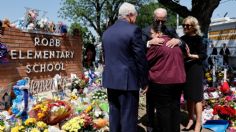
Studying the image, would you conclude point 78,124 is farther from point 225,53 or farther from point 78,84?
point 225,53

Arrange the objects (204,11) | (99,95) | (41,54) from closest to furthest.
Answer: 1. (99,95)
2. (41,54)
3. (204,11)

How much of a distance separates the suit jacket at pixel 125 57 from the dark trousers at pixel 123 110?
0.39ft

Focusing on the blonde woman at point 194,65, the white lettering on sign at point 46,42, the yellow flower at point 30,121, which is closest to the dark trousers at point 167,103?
the blonde woman at point 194,65

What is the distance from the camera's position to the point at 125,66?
477 centimetres

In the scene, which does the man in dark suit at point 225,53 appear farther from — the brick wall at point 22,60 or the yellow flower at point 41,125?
the yellow flower at point 41,125

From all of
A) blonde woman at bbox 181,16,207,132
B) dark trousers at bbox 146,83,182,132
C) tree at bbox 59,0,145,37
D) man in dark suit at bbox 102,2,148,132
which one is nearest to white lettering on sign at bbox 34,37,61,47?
blonde woman at bbox 181,16,207,132

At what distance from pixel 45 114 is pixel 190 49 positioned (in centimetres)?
221

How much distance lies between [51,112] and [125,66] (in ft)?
4.62

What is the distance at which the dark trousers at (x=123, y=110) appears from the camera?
192 inches

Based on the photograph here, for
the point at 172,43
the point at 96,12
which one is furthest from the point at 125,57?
the point at 96,12

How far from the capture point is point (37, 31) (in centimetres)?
934

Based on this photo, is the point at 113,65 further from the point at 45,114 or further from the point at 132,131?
the point at 45,114

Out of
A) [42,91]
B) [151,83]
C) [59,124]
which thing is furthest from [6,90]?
[151,83]

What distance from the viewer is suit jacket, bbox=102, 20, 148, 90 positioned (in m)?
4.71
